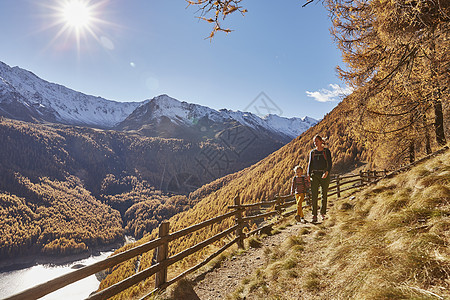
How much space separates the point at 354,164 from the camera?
28.4m

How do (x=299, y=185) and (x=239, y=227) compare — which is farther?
(x=239, y=227)

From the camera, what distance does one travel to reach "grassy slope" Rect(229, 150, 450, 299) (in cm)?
229

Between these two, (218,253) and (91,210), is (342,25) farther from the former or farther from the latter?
(91,210)

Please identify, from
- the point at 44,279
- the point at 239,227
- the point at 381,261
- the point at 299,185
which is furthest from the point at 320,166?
the point at 44,279

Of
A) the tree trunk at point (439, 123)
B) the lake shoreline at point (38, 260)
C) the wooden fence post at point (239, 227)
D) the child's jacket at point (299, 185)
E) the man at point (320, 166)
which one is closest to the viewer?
the man at point (320, 166)

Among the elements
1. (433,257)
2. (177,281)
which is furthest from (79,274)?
(433,257)

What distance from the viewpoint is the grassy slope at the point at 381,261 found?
7.53 feet

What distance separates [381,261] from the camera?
2812 mm

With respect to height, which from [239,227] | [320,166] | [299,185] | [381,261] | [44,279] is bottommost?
[44,279]

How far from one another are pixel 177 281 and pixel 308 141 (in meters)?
51.5

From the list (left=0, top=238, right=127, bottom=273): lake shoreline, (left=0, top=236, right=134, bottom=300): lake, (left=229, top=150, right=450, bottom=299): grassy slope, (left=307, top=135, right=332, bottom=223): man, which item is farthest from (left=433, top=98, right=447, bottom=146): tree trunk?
(left=0, top=238, right=127, bottom=273): lake shoreline

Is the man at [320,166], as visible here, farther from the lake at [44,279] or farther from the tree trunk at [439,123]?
the lake at [44,279]

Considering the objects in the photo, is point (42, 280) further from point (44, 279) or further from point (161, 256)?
point (161, 256)

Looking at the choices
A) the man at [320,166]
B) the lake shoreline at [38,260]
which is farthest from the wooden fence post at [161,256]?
the lake shoreline at [38,260]
